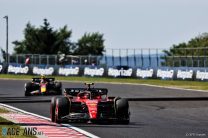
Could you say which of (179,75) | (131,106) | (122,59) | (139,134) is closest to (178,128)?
(139,134)

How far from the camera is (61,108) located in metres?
16.2

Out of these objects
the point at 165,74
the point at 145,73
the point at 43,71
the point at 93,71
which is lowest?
the point at 165,74

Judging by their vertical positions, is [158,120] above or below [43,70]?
below

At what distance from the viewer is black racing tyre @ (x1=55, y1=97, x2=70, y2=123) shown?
53.1 feet

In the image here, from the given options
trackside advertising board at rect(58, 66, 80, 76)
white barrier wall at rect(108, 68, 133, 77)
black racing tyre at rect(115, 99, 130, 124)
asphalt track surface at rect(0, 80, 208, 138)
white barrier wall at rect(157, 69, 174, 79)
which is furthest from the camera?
trackside advertising board at rect(58, 66, 80, 76)

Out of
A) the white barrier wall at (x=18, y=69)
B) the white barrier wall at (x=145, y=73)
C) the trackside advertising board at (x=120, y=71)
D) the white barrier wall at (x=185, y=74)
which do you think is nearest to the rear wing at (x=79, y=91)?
the white barrier wall at (x=185, y=74)

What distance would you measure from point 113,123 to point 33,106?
265 inches

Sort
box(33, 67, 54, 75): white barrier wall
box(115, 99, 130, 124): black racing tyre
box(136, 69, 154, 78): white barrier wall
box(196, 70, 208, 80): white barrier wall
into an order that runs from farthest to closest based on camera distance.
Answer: box(33, 67, 54, 75): white barrier wall < box(136, 69, 154, 78): white barrier wall < box(196, 70, 208, 80): white barrier wall < box(115, 99, 130, 124): black racing tyre

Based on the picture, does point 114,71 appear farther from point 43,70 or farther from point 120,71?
point 43,70

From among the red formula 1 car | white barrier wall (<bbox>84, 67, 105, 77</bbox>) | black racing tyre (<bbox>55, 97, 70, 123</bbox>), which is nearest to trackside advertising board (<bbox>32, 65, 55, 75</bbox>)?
white barrier wall (<bbox>84, 67, 105, 77</bbox>)

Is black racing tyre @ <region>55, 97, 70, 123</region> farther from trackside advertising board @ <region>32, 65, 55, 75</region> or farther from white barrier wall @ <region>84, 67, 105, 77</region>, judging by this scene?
trackside advertising board @ <region>32, 65, 55, 75</region>

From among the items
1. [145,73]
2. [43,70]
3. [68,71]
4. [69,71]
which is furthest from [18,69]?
[145,73]

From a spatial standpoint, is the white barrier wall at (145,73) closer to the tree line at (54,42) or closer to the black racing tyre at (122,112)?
the black racing tyre at (122,112)

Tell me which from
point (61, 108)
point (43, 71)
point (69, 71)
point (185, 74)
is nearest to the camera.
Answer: point (61, 108)
